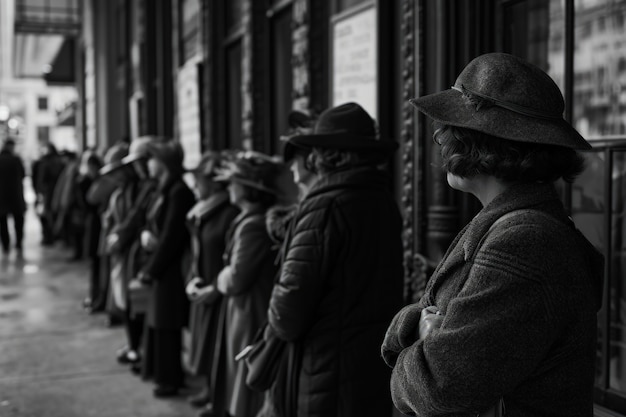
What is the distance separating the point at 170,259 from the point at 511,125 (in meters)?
4.10

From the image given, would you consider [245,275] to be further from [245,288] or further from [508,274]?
[508,274]

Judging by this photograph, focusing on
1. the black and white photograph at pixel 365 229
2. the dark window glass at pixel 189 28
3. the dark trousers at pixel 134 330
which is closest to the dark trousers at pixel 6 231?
the black and white photograph at pixel 365 229

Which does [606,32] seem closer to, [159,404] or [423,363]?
[423,363]

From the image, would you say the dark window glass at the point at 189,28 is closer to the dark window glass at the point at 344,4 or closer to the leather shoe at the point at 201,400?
the dark window glass at the point at 344,4

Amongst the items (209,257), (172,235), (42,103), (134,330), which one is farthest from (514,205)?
(42,103)

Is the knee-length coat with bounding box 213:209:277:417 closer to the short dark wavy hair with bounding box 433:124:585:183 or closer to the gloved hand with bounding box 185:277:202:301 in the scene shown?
the gloved hand with bounding box 185:277:202:301

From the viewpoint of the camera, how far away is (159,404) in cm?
563

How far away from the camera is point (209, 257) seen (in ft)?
16.3

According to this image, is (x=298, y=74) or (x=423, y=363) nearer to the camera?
(x=423, y=363)

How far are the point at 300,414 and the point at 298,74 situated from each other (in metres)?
2.72

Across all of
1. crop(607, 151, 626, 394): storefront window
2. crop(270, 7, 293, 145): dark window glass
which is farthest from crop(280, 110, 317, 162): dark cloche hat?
crop(270, 7, 293, 145): dark window glass

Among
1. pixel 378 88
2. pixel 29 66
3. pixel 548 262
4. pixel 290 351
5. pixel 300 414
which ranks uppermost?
pixel 29 66

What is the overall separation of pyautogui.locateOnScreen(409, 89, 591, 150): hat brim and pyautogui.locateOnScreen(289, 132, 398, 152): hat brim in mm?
1359

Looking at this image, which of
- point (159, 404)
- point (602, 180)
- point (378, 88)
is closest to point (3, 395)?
point (159, 404)
